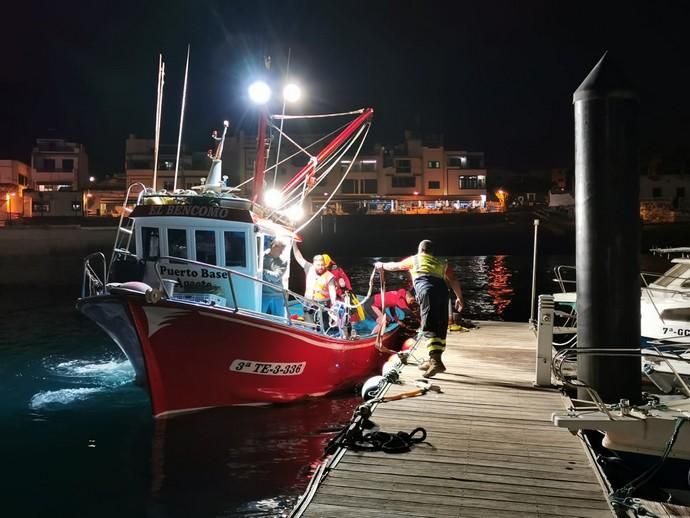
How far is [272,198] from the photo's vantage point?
1377cm

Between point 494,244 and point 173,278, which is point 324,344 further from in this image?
point 494,244

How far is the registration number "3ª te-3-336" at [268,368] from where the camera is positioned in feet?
32.9

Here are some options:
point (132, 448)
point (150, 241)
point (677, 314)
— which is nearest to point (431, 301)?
point (677, 314)

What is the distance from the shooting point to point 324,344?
1095 cm

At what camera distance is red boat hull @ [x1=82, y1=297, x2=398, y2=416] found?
9.33 metres

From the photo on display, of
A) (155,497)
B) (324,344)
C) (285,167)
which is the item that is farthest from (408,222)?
(155,497)

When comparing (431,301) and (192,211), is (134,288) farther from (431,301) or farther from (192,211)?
(431,301)

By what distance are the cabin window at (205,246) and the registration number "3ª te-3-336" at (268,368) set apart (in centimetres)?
192

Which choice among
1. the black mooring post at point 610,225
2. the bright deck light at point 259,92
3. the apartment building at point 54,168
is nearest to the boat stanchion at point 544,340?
the black mooring post at point 610,225

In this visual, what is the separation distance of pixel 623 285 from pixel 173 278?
7.10 m

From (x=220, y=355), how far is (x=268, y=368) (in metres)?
0.90

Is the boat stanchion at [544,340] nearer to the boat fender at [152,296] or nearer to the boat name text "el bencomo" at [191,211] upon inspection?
the boat fender at [152,296]

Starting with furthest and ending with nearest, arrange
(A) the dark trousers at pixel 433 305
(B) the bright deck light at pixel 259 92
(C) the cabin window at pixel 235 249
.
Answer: (B) the bright deck light at pixel 259 92 → (C) the cabin window at pixel 235 249 → (A) the dark trousers at pixel 433 305

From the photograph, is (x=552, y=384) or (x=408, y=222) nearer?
(x=552, y=384)
